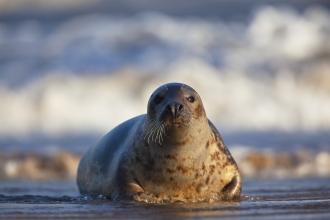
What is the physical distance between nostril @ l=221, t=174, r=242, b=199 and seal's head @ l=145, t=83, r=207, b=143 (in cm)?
46

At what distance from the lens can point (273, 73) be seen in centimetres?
1588

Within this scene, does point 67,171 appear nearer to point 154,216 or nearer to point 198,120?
point 198,120

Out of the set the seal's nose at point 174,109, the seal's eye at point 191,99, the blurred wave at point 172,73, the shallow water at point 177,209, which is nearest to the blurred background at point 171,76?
→ the blurred wave at point 172,73

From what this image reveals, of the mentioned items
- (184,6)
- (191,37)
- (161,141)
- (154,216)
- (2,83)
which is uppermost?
(184,6)

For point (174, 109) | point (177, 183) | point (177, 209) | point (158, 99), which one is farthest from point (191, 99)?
point (177, 209)

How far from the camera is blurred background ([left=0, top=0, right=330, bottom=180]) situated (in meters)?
14.1

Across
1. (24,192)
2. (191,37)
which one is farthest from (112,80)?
(24,192)

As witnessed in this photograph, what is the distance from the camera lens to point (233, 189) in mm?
5363

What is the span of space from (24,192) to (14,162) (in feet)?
10.1

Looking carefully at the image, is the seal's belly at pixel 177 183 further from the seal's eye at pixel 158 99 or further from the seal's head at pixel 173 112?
the seal's eye at pixel 158 99

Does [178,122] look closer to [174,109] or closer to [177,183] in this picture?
[174,109]

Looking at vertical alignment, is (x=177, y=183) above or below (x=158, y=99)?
below

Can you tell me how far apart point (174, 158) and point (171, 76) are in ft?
33.8

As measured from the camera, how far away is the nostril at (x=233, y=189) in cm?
534
